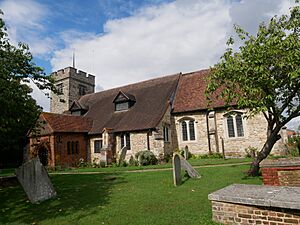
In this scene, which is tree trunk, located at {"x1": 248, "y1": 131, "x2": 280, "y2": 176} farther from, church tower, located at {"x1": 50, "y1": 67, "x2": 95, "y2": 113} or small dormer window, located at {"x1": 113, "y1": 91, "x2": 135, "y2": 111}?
church tower, located at {"x1": 50, "y1": 67, "x2": 95, "y2": 113}

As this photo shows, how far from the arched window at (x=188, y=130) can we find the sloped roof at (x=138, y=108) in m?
2.48

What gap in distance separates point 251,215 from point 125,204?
400 centimetres

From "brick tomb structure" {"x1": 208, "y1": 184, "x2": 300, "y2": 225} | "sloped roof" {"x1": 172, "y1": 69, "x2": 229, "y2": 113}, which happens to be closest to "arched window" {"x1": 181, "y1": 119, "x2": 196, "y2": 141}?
"sloped roof" {"x1": 172, "y1": 69, "x2": 229, "y2": 113}

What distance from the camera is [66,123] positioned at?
24.5m

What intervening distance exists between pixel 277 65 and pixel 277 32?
149 centimetres

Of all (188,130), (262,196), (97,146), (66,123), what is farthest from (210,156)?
(262,196)

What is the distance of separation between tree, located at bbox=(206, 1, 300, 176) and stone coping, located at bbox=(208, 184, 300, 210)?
4.22 metres

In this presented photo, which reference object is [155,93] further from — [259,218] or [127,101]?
[259,218]

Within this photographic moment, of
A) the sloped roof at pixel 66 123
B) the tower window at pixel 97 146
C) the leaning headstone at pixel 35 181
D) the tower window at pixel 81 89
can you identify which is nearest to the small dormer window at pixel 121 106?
the sloped roof at pixel 66 123

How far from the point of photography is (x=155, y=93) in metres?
26.1

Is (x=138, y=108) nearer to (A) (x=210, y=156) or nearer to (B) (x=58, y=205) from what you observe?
(A) (x=210, y=156)

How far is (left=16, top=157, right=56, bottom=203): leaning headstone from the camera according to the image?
891 cm

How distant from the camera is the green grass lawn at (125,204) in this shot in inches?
245

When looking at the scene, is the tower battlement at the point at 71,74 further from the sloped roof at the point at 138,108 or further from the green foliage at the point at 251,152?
the green foliage at the point at 251,152
